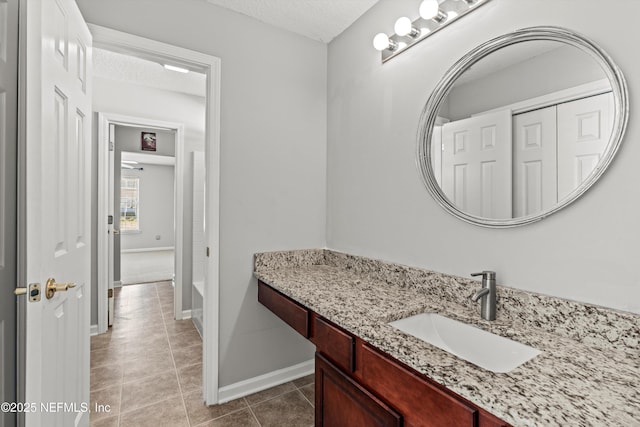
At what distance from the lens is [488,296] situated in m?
1.18

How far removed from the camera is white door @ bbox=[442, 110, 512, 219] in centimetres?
125

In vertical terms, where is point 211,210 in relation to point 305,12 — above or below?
below

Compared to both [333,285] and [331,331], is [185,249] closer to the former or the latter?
[333,285]

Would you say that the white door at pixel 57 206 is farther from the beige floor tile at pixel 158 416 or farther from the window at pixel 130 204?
the window at pixel 130 204

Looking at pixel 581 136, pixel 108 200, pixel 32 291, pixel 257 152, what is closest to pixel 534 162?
pixel 581 136

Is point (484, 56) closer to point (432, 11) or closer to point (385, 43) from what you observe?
point (432, 11)

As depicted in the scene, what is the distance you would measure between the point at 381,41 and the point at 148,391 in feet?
8.41

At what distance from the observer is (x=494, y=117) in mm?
1292

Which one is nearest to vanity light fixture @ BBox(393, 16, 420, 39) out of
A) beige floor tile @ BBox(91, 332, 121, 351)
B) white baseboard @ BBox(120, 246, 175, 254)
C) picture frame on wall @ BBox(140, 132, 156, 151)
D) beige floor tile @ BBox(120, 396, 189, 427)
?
beige floor tile @ BBox(120, 396, 189, 427)

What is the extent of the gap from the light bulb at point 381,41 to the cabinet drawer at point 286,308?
1.47m

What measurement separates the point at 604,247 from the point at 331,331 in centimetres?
98

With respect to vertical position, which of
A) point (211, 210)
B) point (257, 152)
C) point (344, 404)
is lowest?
point (344, 404)

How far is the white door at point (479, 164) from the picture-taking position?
1.25m

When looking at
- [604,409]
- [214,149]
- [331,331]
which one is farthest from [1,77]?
[604,409]
